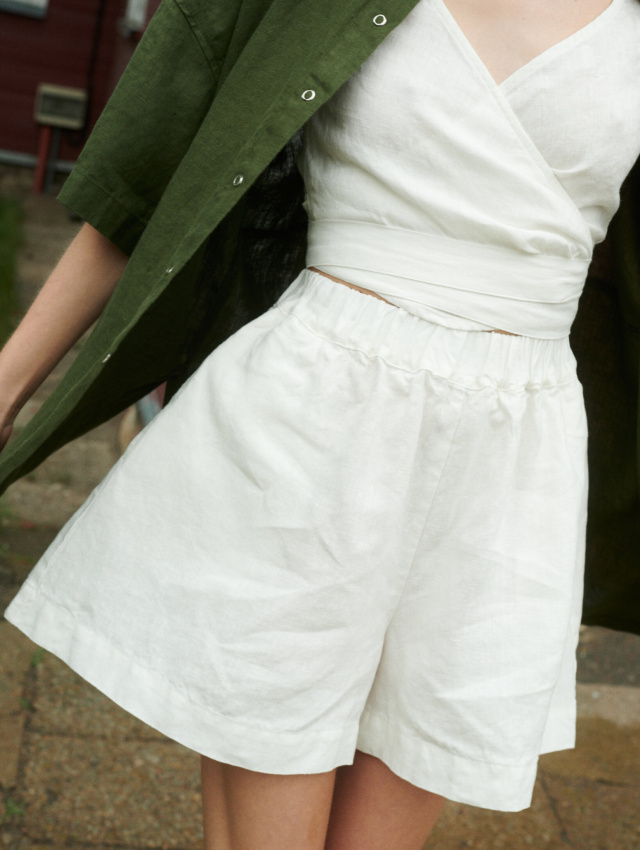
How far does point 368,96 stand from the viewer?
1.14m

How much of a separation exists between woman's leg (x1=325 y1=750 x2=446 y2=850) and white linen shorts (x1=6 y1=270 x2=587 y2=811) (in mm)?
70

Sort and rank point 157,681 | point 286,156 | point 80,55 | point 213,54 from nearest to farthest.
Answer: point 157,681
point 213,54
point 286,156
point 80,55

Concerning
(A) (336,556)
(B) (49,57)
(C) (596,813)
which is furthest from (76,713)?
(B) (49,57)

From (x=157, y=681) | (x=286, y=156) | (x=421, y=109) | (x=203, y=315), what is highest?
(x=421, y=109)

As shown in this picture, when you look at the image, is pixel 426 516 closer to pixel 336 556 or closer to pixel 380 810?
pixel 336 556

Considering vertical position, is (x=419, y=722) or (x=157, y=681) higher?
(x=157, y=681)

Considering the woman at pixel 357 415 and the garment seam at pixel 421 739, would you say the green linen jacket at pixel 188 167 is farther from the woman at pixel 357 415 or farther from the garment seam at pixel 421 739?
the garment seam at pixel 421 739

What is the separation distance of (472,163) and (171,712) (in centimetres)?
72

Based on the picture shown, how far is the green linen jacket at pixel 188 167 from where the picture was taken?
115 centimetres

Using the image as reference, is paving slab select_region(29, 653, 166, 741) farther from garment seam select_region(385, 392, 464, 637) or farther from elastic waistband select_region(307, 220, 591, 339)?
elastic waistband select_region(307, 220, 591, 339)

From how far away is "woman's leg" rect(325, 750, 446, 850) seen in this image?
1.25 meters

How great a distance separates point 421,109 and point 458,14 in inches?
5.3

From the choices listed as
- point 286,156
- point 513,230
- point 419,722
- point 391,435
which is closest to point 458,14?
point 513,230

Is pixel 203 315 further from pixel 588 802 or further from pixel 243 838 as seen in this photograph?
pixel 588 802
